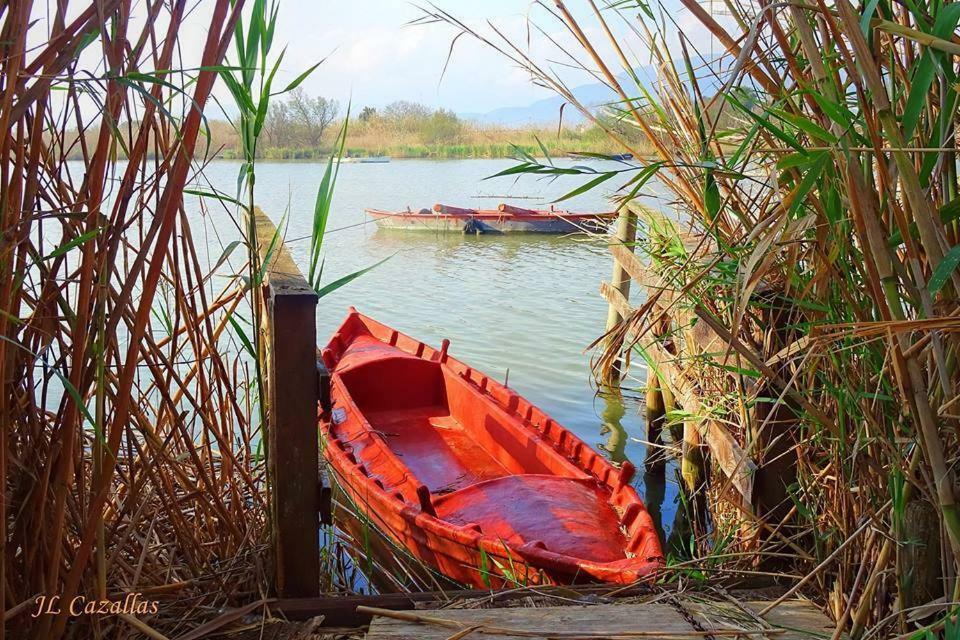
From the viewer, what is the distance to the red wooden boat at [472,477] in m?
4.08

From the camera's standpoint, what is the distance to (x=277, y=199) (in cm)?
2252

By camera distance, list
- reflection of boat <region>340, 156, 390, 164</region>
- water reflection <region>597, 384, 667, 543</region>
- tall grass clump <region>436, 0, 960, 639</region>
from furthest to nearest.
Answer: reflection of boat <region>340, 156, 390, 164</region>, water reflection <region>597, 384, 667, 543</region>, tall grass clump <region>436, 0, 960, 639</region>

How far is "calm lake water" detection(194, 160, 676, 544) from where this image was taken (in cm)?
858

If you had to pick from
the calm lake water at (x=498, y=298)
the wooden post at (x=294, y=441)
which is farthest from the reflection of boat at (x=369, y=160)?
the wooden post at (x=294, y=441)

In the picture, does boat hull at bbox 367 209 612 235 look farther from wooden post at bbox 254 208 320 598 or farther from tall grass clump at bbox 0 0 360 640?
tall grass clump at bbox 0 0 360 640

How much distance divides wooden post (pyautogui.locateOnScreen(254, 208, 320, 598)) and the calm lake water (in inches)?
38.6

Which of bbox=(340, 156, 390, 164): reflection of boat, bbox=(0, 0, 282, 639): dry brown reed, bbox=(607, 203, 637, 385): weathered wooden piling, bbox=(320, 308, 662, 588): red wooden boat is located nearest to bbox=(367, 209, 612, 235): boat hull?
bbox=(607, 203, 637, 385): weathered wooden piling

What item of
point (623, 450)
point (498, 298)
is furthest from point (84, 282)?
point (498, 298)

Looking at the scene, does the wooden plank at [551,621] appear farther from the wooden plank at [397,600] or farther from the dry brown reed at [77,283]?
the dry brown reed at [77,283]

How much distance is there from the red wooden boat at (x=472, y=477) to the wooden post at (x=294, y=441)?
1060mm

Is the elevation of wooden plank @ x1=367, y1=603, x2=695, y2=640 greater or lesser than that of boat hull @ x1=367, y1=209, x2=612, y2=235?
lesser

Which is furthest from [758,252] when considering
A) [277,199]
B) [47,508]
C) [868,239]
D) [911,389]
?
[277,199]

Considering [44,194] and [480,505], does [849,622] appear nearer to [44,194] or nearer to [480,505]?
[44,194]

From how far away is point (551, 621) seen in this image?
2.16 m
